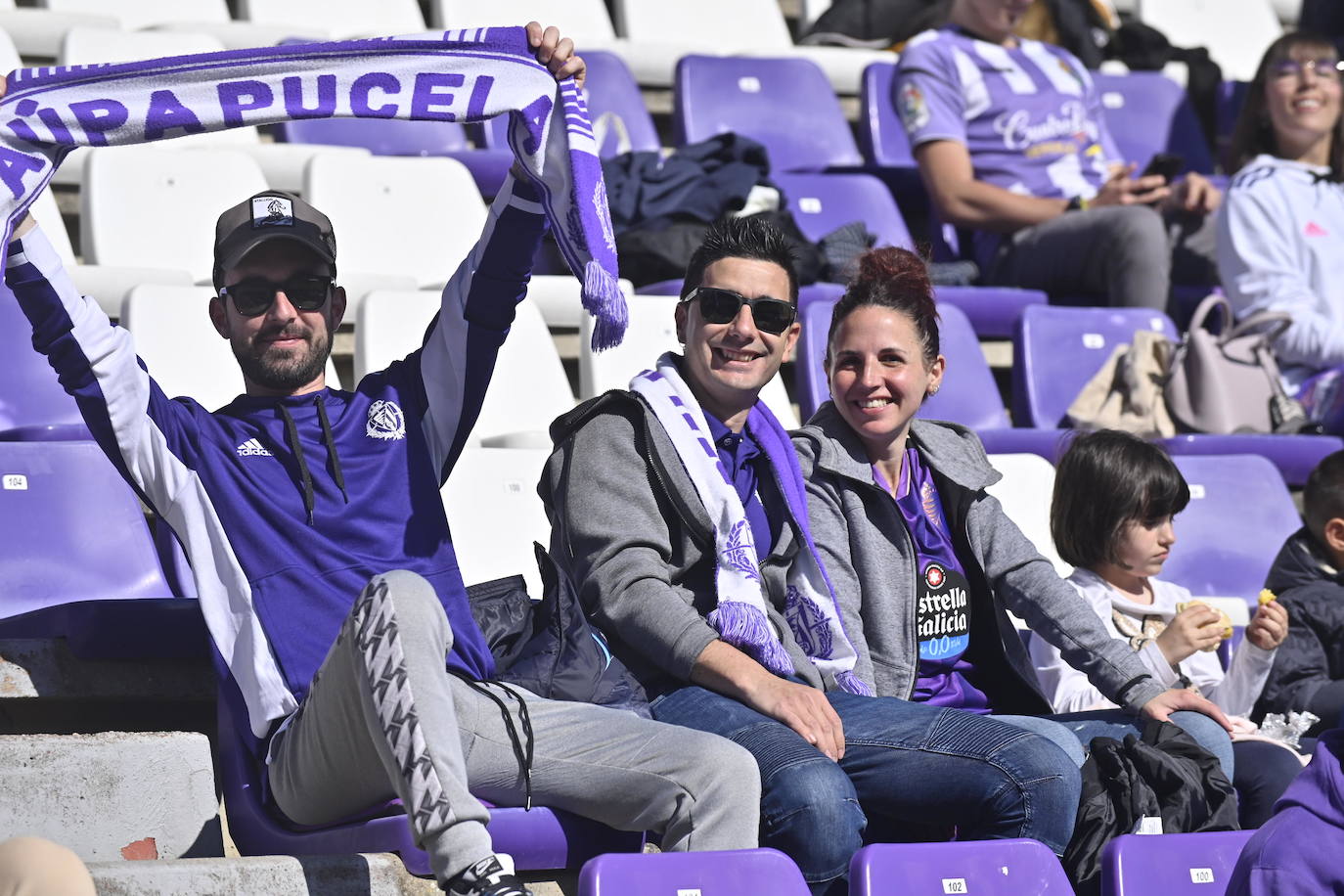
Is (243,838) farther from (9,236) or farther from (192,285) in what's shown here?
(192,285)

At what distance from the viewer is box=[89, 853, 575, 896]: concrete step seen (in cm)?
231

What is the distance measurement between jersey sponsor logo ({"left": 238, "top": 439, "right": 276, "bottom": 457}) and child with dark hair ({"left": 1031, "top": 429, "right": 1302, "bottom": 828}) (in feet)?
4.76

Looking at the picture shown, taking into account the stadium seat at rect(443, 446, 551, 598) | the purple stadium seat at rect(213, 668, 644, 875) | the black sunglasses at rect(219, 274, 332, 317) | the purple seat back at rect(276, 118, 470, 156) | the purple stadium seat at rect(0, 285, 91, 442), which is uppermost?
the black sunglasses at rect(219, 274, 332, 317)

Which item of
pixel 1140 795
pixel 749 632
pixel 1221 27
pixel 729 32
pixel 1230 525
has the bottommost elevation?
pixel 1230 525

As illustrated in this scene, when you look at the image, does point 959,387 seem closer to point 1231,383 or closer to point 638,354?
point 1231,383

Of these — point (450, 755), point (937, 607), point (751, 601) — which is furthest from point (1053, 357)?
point (450, 755)

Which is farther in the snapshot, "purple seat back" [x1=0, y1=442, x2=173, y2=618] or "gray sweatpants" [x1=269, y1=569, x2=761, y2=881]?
"purple seat back" [x1=0, y1=442, x2=173, y2=618]

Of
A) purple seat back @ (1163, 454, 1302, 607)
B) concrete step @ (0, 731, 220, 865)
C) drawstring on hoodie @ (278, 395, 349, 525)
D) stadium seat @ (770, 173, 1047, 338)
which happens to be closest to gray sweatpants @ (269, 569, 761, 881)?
concrete step @ (0, 731, 220, 865)

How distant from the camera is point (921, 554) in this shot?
Answer: 3.21 m

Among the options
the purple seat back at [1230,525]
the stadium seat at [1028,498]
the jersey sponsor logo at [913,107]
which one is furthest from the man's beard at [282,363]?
the jersey sponsor logo at [913,107]

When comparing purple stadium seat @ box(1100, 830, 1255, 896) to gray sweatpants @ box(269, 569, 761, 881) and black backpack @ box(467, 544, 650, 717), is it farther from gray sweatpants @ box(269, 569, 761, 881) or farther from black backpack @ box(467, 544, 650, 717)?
black backpack @ box(467, 544, 650, 717)

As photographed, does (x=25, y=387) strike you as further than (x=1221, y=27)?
No

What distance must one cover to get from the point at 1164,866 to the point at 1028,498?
154 centimetres

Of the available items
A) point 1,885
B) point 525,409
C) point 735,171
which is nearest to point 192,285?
point 525,409
